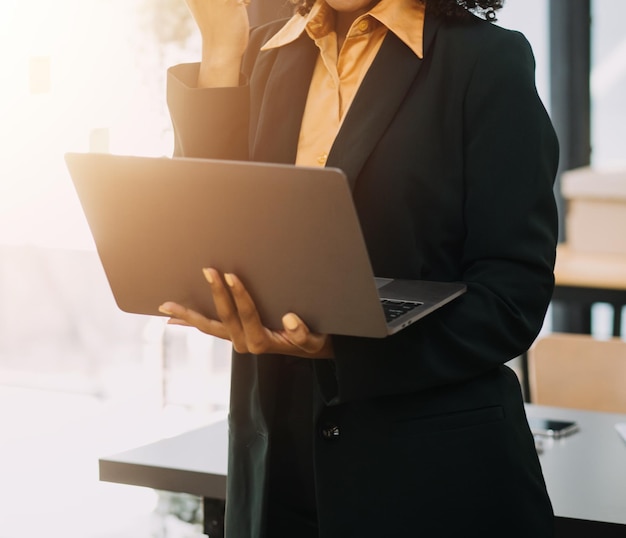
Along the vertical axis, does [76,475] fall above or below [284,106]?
below

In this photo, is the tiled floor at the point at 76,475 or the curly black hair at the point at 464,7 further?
the tiled floor at the point at 76,475

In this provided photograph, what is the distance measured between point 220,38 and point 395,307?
0.54 meters

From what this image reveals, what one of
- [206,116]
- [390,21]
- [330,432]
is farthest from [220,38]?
[330,432]

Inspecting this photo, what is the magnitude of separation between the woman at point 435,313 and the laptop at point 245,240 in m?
0.06

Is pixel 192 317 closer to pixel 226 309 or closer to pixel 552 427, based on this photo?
pixel 226 309

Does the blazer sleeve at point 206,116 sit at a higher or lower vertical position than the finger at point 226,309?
higher

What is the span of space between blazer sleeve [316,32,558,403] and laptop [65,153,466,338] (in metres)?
0.05

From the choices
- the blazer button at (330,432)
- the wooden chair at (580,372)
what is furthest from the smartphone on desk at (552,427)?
the blazer button at (330,432)

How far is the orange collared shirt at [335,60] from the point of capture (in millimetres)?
1229

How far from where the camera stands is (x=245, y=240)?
38.3 inches

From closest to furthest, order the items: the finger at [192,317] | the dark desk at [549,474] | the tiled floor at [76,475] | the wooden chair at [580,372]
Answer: the finger at [192,317] → the dark desk at [549,474] → the wooden chair at [580,372] → the tiled floor at [76,475]

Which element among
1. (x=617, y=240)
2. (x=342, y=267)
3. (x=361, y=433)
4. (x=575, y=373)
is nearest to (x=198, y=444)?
(x=361, y=433)

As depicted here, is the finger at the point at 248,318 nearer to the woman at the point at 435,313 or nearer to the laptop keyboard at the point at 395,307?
the woman at the point at 435,313

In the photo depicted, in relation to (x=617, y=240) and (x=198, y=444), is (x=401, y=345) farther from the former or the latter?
(x=617, y=240)
